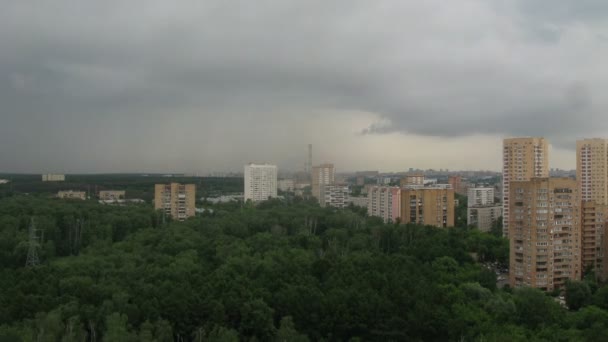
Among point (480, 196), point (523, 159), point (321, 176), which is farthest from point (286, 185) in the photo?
point (523, 159)

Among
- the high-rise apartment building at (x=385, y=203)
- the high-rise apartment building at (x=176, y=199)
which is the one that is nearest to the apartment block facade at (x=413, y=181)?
the high-rise apartment building at (x=385, y=203)

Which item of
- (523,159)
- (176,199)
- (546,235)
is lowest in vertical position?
(546,235)

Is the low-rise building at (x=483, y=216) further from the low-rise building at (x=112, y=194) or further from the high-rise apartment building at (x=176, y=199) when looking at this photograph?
the low-rise building at (x=112, y=194)

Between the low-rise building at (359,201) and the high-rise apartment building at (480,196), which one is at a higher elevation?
the high-rise apartment building at (480,196)

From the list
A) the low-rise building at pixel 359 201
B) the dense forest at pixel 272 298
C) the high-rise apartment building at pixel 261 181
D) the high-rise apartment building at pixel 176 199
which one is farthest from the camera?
the high-rise apartment building at pixel 261 181

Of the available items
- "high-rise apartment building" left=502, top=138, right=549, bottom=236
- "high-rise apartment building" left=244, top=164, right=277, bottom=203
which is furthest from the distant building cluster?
"high-rise apartment building" left=502, top=138, right=549, bottom=236

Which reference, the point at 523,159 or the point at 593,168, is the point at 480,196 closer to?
the point at 593,168
